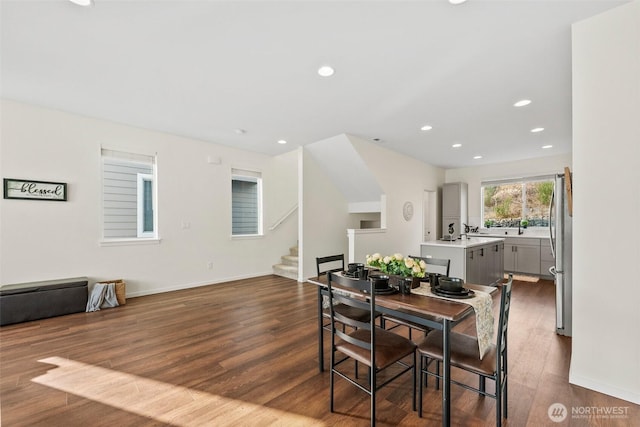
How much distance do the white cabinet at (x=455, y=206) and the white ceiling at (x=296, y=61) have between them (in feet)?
9.75

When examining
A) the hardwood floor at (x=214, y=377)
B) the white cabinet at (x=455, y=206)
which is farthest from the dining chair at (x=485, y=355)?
the white cabinet at (x=455, y=206)

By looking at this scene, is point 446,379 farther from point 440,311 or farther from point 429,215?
point 429,215

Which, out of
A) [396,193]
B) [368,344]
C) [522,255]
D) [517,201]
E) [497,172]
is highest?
[497,172]

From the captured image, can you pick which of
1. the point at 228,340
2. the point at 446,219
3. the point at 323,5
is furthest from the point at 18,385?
the point at 446,219

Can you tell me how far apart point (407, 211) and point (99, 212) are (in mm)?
5846

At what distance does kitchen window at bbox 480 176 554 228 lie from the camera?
650 centimetres

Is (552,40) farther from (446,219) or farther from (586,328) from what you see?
(446,219)

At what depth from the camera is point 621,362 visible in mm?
1933

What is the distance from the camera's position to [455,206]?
23.9 feet

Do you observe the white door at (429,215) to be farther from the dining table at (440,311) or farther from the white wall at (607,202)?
the dining table at (440,311)

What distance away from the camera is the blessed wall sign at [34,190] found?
3516 millimetres

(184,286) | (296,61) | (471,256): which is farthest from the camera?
(184,286)

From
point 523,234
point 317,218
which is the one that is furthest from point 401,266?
point 523,234

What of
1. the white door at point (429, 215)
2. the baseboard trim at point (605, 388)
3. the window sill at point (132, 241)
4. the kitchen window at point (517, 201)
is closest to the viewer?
the baseboard trim at point (605, 388)
